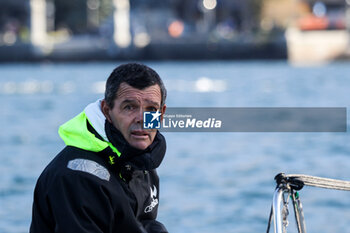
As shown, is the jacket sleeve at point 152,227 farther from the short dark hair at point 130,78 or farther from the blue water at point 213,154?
the blue water at point 213,154

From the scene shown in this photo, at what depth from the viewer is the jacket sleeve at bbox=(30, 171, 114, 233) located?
10.3 ft

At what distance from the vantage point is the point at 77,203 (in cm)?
314

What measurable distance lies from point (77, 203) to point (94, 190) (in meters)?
0.08

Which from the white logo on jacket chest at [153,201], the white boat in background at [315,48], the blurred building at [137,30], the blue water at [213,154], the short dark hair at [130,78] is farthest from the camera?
the white boat in background at [315,48]

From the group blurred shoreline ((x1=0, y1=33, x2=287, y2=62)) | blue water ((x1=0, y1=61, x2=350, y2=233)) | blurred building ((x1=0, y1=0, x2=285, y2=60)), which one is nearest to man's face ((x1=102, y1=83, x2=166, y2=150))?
blue water ((x1=0, y1=61, x2=350, y2=233))

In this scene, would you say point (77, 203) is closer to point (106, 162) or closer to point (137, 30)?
point (106, 162)

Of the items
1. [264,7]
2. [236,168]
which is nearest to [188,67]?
[264,7]

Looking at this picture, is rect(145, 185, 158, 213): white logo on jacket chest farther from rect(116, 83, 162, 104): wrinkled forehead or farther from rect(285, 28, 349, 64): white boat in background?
rect(285, 28, 349, 64): white boat in background

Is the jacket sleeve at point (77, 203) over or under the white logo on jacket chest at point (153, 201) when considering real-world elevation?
under

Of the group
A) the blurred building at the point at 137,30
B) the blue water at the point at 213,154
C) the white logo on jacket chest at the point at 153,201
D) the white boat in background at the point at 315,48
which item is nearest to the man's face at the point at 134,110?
the white logo on jacket chest at the point at 153,201

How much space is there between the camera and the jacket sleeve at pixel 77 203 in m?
3.13

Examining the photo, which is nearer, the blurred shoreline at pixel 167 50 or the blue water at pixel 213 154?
the blue water at pixel 213 154

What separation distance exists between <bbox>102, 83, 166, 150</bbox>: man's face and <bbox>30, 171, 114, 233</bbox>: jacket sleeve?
8.7 inches

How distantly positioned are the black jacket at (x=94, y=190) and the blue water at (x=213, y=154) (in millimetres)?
7349
